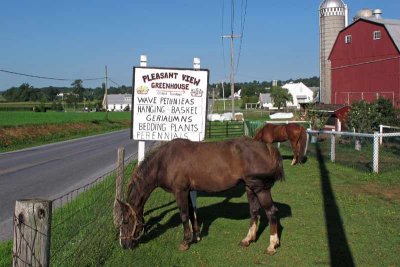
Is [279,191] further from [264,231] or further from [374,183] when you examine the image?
[264,231]

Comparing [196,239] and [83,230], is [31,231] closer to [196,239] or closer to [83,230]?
[196,239]

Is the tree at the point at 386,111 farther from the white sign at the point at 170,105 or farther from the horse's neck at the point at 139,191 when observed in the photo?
the horse's neck at the point at 139,191

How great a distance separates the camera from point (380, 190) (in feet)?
39.7

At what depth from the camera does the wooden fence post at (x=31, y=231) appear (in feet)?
11.5

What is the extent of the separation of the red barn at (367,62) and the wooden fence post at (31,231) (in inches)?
1458

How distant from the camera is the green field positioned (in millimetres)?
6793

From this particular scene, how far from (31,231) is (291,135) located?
15.8m

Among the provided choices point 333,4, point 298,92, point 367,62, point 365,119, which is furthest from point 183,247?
point 298,92

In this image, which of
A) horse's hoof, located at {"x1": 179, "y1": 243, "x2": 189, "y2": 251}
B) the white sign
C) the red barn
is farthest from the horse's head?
the red barn

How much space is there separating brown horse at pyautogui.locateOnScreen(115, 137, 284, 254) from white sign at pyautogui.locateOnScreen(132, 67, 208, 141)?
1.59m

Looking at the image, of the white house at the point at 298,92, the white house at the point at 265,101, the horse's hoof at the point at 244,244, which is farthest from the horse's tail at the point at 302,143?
the white house at the point at 265,101

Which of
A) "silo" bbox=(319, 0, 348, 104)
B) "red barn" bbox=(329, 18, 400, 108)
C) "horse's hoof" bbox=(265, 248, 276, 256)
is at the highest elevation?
"silo" bbox=(319, 0, 348, 104)

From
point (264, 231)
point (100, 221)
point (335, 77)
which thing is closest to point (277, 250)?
point (264, 231)

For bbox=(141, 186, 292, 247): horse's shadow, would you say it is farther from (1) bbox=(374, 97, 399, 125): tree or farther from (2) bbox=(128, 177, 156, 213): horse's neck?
(1) bbox=(374, 97, 399, 125): tree
